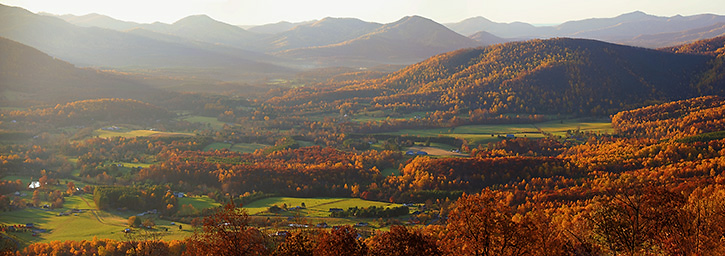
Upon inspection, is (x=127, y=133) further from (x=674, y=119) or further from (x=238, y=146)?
(x=674, y=119)

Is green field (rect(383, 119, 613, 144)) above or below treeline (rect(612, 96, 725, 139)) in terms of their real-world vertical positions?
below

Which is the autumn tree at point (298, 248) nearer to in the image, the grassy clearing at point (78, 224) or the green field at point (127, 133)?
the grassy clearing at point (78, 224)

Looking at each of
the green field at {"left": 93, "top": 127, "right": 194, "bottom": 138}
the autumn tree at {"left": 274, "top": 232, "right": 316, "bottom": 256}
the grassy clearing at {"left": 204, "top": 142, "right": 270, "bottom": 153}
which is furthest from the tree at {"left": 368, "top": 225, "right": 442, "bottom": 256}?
the green field at {"left": 93, "top": 127, "right": 194, "bottom": 138}

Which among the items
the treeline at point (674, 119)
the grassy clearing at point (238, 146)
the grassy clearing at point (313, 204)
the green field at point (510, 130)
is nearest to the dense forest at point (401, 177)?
the treeline at point (674, 119)

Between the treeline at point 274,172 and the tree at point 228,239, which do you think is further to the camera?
the treeline at point 274,172

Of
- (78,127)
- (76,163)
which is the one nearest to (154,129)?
(78,127)

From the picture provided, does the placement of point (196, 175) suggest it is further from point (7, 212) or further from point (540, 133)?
point (540, 133)

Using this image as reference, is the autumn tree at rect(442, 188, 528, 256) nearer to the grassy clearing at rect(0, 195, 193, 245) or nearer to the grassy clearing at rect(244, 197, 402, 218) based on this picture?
the grassy clearing at rect(0, 195, 193, 245)
